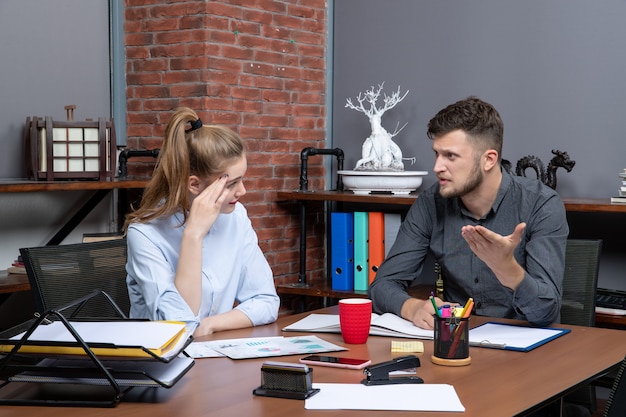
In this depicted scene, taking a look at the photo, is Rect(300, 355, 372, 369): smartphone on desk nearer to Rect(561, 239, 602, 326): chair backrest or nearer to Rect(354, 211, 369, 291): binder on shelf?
Rect(561, 239, 602, 326): chair backrest

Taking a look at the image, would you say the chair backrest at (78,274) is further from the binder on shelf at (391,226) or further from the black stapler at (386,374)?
the binder on shelf at (391,226)

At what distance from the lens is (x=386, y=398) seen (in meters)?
1.53

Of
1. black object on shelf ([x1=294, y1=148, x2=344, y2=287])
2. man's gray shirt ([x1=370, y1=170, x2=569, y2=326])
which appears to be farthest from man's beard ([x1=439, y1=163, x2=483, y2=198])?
black object on shelf ([x1=294, y1=148, x2=344, y2=287])

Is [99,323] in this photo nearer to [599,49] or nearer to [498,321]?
[498,321]

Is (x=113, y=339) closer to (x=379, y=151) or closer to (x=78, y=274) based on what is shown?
(x=78, y=274)

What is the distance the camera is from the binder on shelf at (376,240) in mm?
3701

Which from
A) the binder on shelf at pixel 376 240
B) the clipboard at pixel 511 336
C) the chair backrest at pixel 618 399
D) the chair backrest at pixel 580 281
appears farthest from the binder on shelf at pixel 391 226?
the chair backrest at pixel 618 399

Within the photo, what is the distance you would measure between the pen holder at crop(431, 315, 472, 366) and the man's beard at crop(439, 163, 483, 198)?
2.76 feet

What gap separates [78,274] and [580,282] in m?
1.43

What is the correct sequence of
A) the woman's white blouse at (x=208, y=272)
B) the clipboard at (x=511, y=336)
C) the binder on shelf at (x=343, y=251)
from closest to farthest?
the clipboard at (x=511, y=336)
the woman's white blouse at (x=208, y=272)
the binder on shelf at (x=343, y=251)

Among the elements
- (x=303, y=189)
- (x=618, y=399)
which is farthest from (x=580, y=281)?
(x=303, y=189)

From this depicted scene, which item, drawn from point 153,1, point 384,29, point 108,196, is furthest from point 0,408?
point 384,29

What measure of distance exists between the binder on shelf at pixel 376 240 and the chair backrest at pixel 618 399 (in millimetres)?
2364

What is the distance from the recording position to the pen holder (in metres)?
1.78
